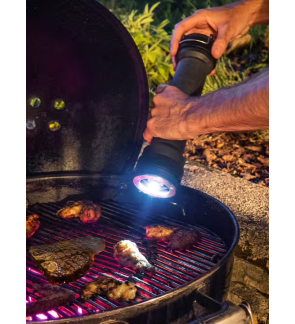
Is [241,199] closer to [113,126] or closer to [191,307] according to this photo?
[113,126]

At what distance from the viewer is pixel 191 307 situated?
145cm

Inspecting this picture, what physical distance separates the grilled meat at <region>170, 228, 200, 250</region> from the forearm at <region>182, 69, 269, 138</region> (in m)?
0.53

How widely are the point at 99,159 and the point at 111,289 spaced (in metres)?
1.04

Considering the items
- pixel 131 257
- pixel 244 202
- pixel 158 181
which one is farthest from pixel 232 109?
pixel 244 202

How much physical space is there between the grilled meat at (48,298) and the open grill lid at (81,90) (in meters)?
0.96

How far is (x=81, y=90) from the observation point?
2.22 m

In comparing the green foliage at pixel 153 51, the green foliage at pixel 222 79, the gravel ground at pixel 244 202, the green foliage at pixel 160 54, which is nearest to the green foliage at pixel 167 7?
the green foliage at pixel 160 54

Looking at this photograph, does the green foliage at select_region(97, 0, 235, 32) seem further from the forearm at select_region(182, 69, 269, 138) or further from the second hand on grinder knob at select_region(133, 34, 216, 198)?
the forearm at select_region(182, 69, 269, 138)

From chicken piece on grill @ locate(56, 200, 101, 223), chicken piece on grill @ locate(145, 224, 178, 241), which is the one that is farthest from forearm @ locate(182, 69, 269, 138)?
chicken piece on grill @ locate(56, 200, 101, 223)

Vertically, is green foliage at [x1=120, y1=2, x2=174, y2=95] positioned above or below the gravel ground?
above

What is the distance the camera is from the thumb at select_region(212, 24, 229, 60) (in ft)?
6.66

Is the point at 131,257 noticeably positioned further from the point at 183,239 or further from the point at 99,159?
the point at 99,159

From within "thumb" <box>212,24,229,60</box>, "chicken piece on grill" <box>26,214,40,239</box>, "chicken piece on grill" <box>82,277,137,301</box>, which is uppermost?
"thumb" <box>212,24,229,60</box>
